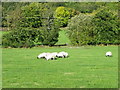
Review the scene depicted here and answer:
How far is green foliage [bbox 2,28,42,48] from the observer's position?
1802 cm

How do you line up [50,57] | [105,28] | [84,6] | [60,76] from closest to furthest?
[60,76], [50,57], [105,28], [84,6]

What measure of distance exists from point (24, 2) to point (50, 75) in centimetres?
2482

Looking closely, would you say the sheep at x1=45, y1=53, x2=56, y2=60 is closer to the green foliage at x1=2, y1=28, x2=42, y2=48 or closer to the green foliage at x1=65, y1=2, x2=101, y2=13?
the green foliage at x1=2, y1=28, x2=42, y2=48

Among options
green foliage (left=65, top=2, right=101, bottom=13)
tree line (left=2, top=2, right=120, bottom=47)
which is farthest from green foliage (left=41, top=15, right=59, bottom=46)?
green foliage (left=65, top=2, right=101, bottom=13)

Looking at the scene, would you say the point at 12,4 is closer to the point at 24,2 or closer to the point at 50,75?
the point at 24,2

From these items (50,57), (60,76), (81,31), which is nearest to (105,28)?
(81,31)

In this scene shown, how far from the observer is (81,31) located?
19312 mm

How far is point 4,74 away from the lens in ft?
27.4

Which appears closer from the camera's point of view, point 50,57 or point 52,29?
point 50,57

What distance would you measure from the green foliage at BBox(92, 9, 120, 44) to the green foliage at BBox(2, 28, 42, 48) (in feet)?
12.1

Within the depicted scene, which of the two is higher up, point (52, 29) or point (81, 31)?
point (52, 29)

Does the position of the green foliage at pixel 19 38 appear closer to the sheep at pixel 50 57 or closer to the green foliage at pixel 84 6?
the sheep at pixel 50 57

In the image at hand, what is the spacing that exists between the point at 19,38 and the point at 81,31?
12.1 ft

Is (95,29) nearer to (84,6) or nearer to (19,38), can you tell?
(19,38)
